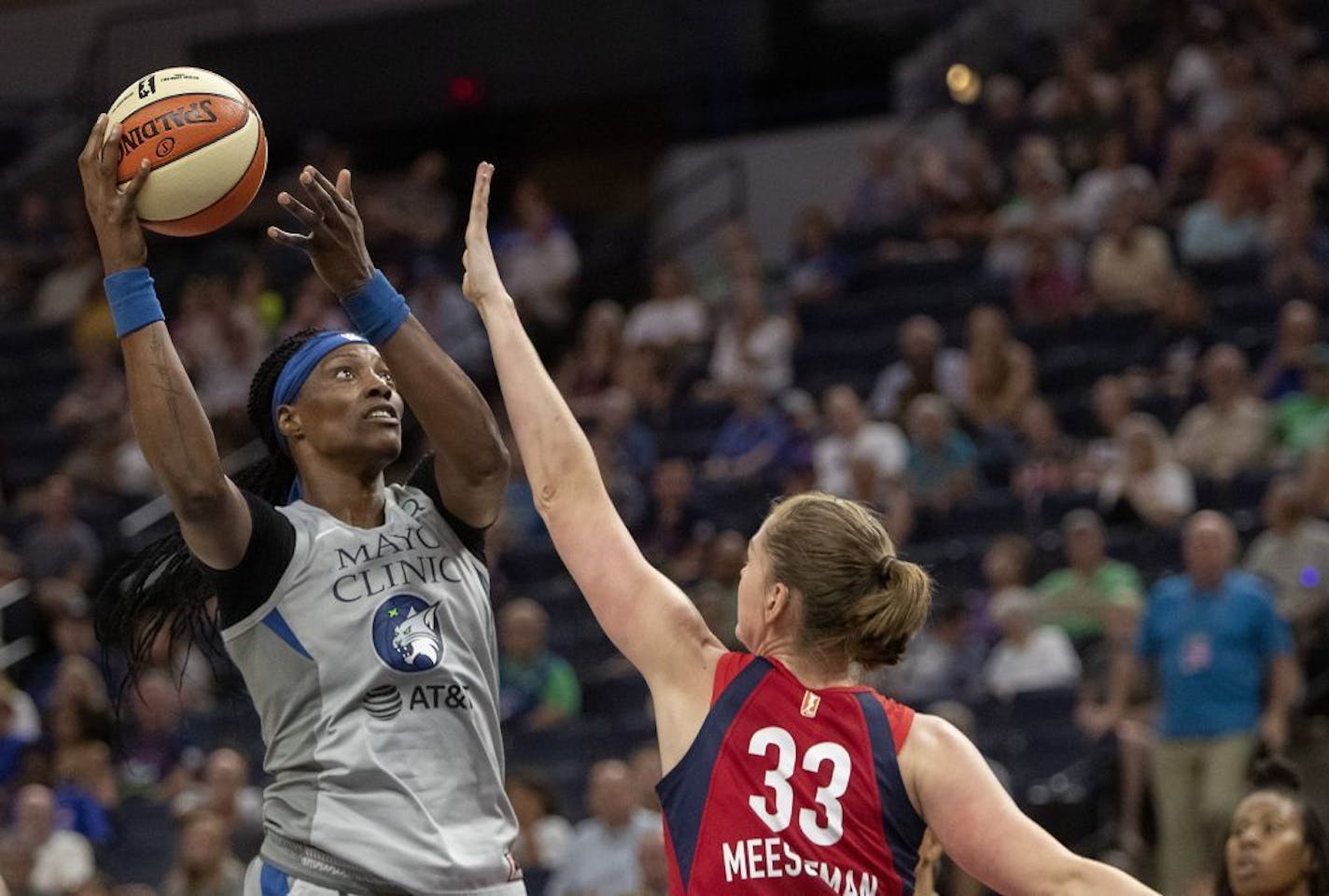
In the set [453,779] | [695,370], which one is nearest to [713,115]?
[695,370]

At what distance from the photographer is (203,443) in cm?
391

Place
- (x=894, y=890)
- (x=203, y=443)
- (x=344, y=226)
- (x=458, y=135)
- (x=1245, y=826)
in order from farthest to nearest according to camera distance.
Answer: (x=458, y=135), (x=1245, y=826), (x=344, y=226), (x=203, y=443), (x=894, y=890)

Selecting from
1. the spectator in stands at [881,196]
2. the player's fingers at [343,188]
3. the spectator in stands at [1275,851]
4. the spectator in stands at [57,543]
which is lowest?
the spectator in stands at [1275,851]

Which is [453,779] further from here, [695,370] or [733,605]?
[695,370]

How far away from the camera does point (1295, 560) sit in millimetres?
9445

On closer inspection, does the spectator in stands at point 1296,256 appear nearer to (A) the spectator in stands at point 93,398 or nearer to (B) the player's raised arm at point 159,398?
(A) the spectator in stands at point 93,398

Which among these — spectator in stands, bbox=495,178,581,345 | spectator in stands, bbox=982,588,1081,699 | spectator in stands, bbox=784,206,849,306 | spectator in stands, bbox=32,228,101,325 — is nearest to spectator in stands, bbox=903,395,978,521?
spectator in stands, bbox=982,588,1081,699

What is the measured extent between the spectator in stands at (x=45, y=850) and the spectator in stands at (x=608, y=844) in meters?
2.50

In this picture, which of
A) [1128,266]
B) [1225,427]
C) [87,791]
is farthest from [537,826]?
[1128,266]

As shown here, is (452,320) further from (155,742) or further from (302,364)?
(302,364)

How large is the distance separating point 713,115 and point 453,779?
44.3ft

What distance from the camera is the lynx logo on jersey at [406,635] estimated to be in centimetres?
407

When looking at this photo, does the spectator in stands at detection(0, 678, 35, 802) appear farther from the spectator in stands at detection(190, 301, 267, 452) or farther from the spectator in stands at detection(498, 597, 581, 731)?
the spectator in stands at detection(190, 301, 267, 452)

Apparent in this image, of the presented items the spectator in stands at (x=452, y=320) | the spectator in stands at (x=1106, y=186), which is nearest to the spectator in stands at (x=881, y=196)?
the spectator in stands at (x=1106, y=186)
